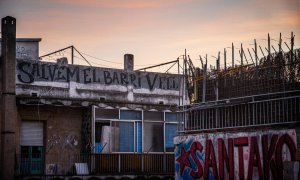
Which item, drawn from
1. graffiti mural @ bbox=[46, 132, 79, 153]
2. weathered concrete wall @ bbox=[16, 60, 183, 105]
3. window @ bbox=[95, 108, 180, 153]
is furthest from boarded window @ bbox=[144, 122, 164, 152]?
graffiti mural @ bbox=[46, 132, 79, 153]

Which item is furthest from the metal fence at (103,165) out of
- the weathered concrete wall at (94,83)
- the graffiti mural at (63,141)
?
the weathered concrete wall at (94,83)

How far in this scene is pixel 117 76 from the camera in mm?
29297

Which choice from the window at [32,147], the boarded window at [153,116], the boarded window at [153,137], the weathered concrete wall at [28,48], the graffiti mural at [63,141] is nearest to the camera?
the window at [32,147]

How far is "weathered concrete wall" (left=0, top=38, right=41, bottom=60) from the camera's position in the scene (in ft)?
96.5

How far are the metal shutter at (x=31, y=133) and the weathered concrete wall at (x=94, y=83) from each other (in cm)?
159

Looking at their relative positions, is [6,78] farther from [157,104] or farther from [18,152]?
[157,104]

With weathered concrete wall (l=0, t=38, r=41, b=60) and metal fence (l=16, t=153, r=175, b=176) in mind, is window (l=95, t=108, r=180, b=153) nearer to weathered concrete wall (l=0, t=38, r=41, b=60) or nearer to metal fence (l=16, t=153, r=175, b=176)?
metal fence (l=16, t=153, r=175, b=176)

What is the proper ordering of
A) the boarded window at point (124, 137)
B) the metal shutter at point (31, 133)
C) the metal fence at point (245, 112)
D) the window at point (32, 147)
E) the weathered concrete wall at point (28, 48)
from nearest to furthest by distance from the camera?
the metal fence at point (245, 112) → the window at point (32, 147) → the metal shutter at point (31, 133) → the boarded window at point (124, 137) → the weathered concrete wall at point (28, 48)

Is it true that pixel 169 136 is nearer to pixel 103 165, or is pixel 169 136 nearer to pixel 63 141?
pixel 103 165

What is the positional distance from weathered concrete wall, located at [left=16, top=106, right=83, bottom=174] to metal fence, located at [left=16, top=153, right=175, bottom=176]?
194mm

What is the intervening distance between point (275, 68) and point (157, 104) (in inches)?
495

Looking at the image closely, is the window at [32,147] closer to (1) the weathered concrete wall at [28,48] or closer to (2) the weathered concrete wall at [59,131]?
(2) the weathered concrete wall at [59,131]

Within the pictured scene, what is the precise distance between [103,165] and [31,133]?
159 inches

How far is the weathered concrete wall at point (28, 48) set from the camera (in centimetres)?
2941
